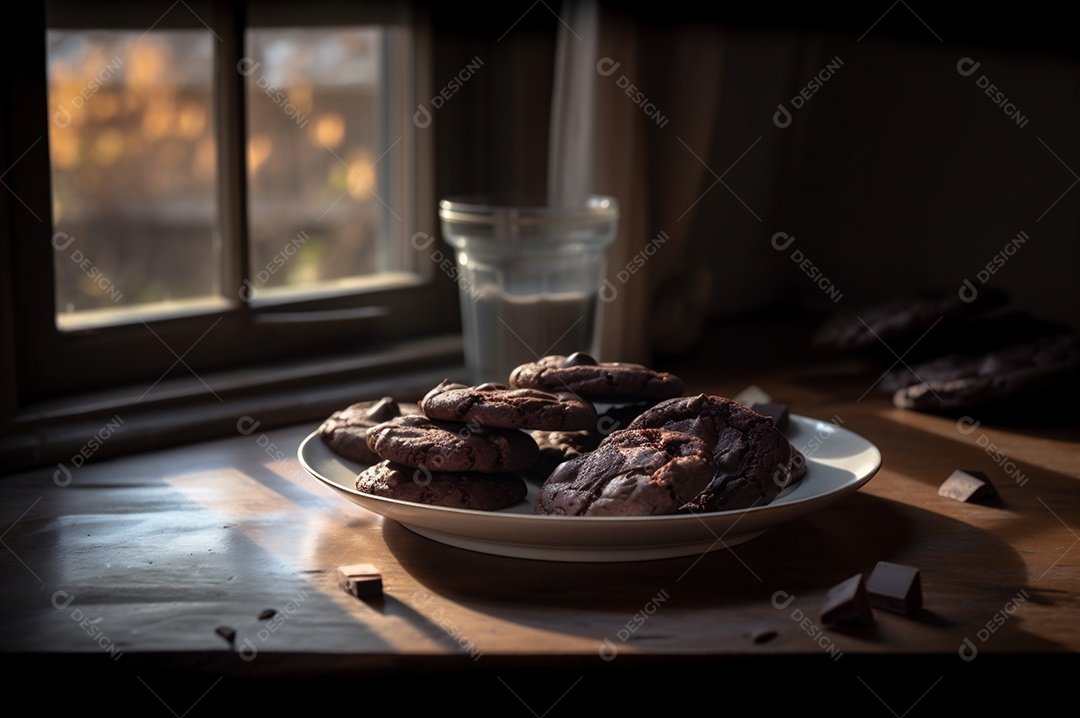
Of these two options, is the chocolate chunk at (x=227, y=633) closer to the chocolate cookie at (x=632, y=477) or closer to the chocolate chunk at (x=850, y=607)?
the chocolate cookie at (x=632, y=477)

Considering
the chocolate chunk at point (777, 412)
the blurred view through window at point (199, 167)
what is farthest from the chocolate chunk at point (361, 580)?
the blurred view through window at point (199, 167)

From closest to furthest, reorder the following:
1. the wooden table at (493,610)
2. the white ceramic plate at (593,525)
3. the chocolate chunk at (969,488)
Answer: the wooden table at (493,610) → the white ceramic plate at (593,525) → the chocolate chunk at (969,488)

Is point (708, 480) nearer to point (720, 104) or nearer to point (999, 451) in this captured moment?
point (999, 451)

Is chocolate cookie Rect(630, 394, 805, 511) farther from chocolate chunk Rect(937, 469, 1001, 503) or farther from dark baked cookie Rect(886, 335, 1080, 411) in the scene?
dark baked cookie Rect(886, 335, 1080, 411)

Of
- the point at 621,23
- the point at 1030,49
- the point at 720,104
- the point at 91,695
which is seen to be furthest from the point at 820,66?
the point at 91,695

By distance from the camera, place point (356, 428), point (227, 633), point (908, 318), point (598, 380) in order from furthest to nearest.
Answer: point (908, 318)
point (356, 428)
point (598, 380)
point (227, 633)

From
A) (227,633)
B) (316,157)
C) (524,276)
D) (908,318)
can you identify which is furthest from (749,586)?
(316,157)

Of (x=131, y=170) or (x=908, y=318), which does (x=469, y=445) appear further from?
(x=908, y=318)
